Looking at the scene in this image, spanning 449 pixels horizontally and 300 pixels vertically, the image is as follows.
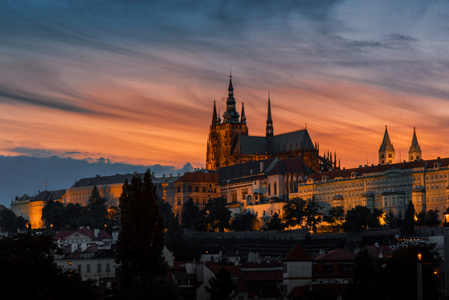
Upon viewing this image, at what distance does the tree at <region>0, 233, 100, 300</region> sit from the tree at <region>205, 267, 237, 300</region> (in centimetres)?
1451

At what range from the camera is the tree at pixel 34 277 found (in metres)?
62.9

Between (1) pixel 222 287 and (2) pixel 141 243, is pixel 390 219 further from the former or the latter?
(2) pixel 141 243

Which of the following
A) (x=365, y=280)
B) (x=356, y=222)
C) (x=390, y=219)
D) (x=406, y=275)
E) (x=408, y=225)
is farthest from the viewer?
(x=390, y=219)

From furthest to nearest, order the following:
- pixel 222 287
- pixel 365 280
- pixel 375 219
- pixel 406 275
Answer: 1. pixel 375 219
2. pixel 406 275
3. pixel 222 287
4. pixel 365 280

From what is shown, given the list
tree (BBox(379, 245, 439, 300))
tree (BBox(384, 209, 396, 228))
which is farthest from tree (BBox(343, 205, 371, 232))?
tree (BBox(379, 245, 439, 300))

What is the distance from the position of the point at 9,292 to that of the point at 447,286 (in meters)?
27.2

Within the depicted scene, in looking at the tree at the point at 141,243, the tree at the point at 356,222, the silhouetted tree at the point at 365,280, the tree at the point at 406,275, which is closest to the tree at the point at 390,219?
the tree at the point at 356,222

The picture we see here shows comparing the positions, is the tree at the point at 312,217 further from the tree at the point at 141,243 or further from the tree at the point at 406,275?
the tree at the point at 141,243

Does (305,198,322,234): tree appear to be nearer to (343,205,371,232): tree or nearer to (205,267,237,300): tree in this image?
(343,205,371,232): tree

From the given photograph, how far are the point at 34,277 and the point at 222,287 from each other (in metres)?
18.6

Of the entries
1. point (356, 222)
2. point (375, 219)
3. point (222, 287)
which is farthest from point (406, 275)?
point (375, 219)

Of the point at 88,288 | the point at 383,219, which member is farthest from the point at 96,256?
the point at 383,219

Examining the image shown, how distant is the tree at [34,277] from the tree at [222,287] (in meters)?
14.5

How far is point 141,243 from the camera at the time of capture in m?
71.9
